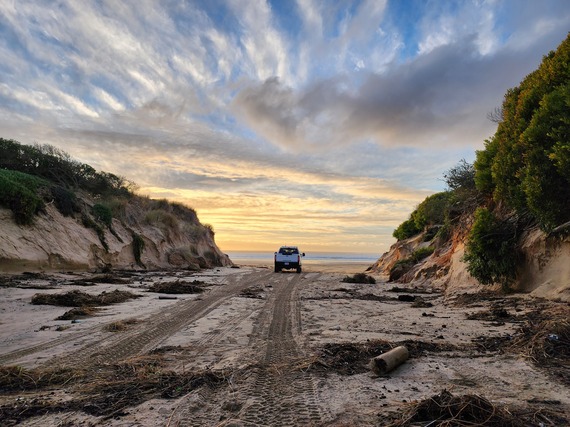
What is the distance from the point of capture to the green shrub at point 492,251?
1032 centimetres

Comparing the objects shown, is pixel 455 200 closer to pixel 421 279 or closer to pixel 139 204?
pixel 421 279

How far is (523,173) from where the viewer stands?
9539mm

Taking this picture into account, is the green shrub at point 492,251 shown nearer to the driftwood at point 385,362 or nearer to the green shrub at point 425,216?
the driftwood at point 385,362

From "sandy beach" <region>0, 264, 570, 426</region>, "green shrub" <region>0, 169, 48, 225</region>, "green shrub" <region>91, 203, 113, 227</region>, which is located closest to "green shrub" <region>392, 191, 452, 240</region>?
A: "sandy beach" <region>0, 264, 570, 426</region>

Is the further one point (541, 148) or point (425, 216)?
point (425, 216)

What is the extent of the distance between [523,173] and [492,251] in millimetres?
2589

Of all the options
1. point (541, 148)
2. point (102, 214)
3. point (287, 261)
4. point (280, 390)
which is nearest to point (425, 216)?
point (287, 261)

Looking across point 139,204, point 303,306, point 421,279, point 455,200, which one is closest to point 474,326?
point 303,306

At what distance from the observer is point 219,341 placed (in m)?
5.42

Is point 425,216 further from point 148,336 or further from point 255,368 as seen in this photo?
point 255,368

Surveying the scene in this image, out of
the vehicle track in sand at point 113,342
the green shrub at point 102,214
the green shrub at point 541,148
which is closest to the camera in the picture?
the vehicle track in sand at point 113,342

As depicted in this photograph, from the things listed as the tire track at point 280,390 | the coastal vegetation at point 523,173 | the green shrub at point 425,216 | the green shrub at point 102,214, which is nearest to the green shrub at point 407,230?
the green shrub at point 425,216

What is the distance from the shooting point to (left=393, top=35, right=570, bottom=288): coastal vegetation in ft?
27.9

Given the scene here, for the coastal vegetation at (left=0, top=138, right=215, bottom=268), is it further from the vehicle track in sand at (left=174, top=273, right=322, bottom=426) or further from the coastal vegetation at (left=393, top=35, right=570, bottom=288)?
the coastal vegetation at (left=393, top=35, right=570, bottom=288)
